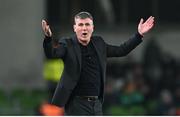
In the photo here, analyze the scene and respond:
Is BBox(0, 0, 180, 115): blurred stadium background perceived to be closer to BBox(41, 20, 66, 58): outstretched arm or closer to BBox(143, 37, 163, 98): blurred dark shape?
BBox(143, 37, 163, 98): blurred dark shape

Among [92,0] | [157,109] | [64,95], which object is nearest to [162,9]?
[92,0]

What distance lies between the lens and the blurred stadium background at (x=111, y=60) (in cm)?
1655

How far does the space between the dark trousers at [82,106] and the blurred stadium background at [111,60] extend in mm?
7647

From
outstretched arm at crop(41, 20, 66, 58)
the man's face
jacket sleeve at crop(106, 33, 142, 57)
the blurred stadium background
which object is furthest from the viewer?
the blurred stadium background

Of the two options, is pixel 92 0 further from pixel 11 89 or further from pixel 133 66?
pixel 11 89

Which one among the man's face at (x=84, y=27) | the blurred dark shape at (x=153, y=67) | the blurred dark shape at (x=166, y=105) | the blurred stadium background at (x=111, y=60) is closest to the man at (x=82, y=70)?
the man's face at (x=84, y=27)

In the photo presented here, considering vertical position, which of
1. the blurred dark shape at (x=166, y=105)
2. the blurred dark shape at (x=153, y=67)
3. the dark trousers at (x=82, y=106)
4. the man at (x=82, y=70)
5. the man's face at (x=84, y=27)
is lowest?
the blurred dark shape at (x=166, y=105)

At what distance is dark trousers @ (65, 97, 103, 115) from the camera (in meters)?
7.43

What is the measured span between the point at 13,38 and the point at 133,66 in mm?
3301

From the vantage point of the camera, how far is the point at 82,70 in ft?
24.5

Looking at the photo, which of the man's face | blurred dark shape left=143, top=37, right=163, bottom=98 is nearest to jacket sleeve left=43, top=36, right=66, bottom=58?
the man's face

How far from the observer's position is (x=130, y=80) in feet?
60.0

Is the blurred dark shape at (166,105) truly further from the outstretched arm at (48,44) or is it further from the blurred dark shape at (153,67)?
the outstretched arm at (48,44)

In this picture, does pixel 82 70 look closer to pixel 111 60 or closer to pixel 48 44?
pixel 48 44
